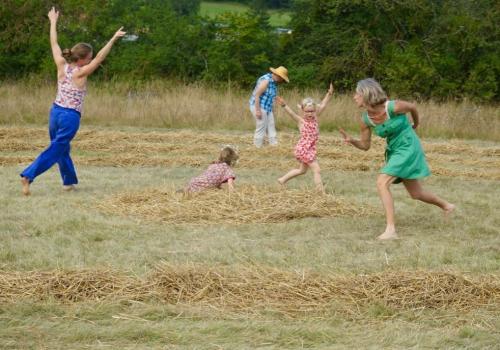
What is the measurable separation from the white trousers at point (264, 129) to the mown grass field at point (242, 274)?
3.56 meters

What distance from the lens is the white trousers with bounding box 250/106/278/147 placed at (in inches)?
620

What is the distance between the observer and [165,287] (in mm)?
6652

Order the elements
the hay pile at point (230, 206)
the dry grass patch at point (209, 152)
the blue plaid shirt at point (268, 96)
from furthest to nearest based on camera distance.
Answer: the blue plaid shirt at point (268, 96) < the dry grass patch at point (209, 152) < the hay pile at point (230, 206)

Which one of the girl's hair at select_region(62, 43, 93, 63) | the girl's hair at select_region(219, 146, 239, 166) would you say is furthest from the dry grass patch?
the girl's hair at select_region(62, 43, 93, 63)

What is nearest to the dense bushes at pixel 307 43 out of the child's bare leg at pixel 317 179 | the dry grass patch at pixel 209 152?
the dry grass patch at pixel 209 152

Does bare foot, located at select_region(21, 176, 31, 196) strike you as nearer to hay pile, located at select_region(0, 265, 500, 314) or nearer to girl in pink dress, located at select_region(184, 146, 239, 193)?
girl in pink dress, located at select_region(184, 146, 239, 193)

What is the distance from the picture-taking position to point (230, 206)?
991 centimetres

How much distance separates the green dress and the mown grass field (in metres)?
0.63

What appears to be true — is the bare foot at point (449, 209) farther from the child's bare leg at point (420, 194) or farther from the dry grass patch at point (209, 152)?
the dry grass patch at point (209, 152)

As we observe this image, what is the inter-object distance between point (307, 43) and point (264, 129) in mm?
16616

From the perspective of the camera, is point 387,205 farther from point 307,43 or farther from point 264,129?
point 307,43

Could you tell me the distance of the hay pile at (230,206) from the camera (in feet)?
31.4

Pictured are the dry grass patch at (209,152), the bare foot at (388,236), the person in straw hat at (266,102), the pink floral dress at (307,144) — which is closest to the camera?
the bare foot at (388,236)

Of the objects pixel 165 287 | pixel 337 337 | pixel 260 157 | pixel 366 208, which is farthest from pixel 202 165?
pixel 337 337
